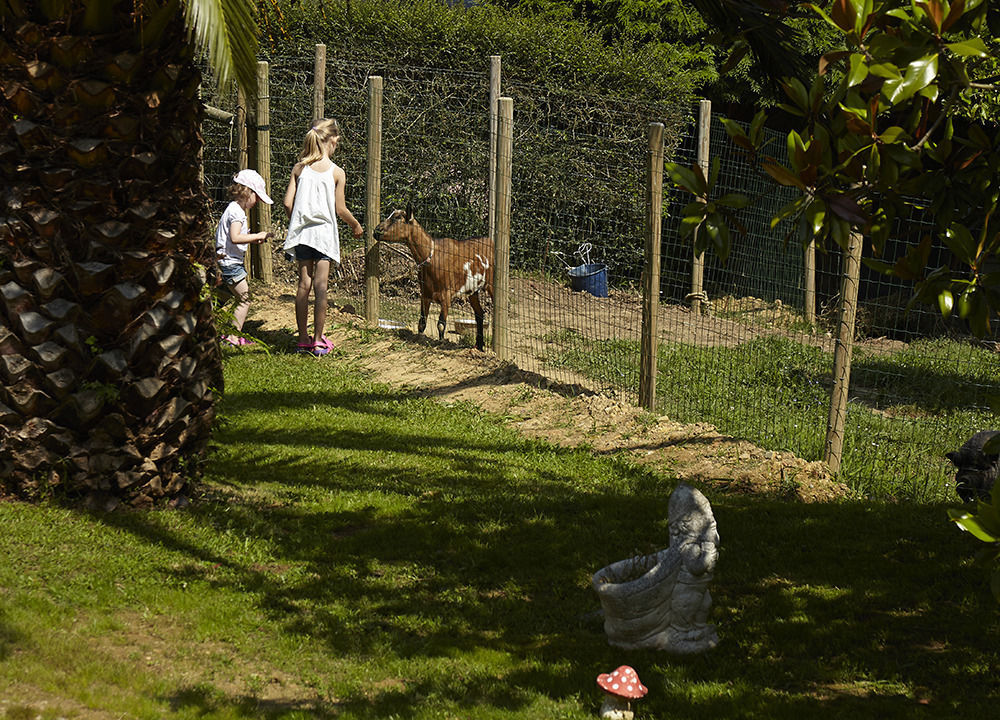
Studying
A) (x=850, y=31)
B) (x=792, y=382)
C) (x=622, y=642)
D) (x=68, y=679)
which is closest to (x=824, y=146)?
(x=850, y=31)

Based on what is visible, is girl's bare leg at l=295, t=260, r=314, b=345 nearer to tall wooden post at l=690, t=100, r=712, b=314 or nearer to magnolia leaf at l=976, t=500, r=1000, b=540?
tall wooden post at l=690, t=100, r=712, b=314

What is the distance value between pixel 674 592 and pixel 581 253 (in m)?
10.4

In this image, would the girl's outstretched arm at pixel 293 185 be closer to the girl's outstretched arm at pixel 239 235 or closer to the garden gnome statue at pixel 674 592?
the girl's outstretched arm at pixel 239 235

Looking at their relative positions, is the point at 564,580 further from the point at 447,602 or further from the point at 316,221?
the point at 316,221

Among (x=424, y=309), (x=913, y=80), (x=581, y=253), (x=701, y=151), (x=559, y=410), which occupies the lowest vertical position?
(x=559, y=410)

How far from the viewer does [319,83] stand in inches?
480

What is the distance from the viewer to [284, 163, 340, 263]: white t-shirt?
10.4 meters

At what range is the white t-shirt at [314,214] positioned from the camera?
10352 mm

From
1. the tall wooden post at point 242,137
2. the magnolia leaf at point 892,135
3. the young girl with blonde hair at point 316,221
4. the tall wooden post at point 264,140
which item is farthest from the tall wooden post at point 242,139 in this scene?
the magnolia leaf at point 892,135

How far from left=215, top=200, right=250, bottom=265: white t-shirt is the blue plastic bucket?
4999mm

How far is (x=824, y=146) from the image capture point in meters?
3.08

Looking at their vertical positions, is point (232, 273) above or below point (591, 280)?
above

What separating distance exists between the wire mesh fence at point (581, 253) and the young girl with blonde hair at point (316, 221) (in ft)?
3.56

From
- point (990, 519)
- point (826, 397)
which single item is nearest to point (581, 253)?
point (826, 397)
